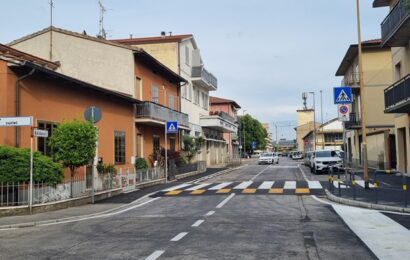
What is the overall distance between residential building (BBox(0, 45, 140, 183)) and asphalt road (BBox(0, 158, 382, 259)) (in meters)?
5.35

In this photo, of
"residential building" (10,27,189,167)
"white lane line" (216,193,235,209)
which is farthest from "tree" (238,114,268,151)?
"white lane line" (216,193,235,209)

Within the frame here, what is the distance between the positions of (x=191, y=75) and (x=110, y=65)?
54.2 feet

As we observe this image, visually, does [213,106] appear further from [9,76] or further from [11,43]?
[9,76]

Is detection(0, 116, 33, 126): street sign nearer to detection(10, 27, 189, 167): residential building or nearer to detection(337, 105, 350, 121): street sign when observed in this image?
detection(337, 105, 350, 121): street sign

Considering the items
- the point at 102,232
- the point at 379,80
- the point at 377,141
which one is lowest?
the point at 102,232

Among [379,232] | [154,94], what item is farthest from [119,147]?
[379,232]

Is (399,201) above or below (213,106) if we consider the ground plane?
below

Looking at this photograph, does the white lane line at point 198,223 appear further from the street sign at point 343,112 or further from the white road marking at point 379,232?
the street sign at point 343,112

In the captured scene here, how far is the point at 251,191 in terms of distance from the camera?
1986 centimetres

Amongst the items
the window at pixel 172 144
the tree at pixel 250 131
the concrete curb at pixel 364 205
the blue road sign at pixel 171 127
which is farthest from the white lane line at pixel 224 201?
the tree at pixel 250 131

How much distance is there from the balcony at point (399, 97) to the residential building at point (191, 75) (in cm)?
1859

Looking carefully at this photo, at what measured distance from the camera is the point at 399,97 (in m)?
24.5

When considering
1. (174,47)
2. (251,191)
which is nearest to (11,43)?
(174,47)

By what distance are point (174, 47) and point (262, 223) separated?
99.8ft
